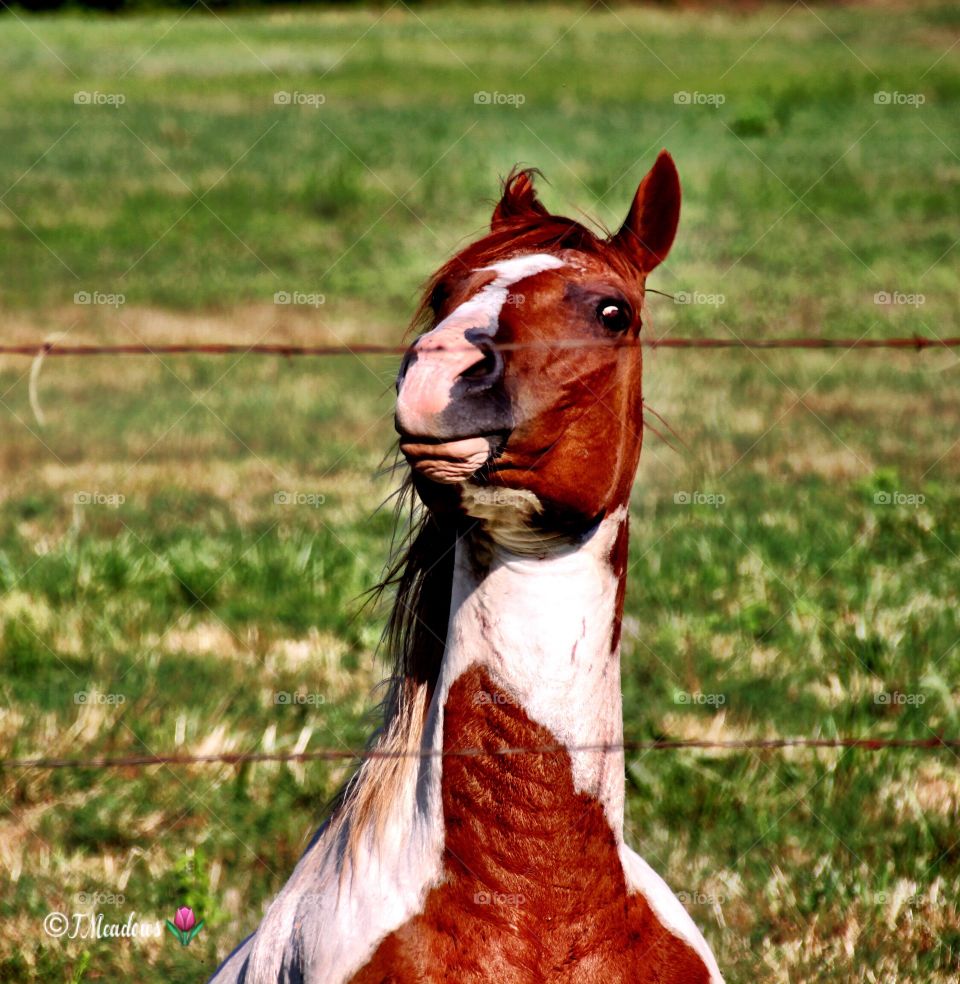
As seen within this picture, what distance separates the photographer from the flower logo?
12.5 ft

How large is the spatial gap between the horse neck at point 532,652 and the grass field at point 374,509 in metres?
0.62

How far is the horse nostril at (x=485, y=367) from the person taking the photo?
7.14 feet

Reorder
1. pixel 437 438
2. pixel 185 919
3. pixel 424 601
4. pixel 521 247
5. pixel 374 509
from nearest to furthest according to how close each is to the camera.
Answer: pixel 437 438
pixel 521 247
pixel 424 601
pixel 185 919
pixel 374 509

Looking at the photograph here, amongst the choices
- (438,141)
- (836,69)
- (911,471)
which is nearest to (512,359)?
(911,471)

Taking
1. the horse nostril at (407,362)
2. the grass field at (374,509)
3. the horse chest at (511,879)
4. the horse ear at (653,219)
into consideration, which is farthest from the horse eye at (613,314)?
the grass field at (374,509)

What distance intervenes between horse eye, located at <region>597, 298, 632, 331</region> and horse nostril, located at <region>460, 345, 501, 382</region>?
26 cm

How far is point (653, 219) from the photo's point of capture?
2.64 meters

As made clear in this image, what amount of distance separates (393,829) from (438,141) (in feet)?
53.8

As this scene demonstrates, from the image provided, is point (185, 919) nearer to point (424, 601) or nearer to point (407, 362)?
point (424, 601)

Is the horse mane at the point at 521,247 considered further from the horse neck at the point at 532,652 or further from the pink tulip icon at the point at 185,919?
the pink tulip icon at the point at 185,919

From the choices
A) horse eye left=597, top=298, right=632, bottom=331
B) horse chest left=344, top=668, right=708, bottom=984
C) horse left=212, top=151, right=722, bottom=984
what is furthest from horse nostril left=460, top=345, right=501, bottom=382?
horse chest left=344, top=668, right=708, bottom=984

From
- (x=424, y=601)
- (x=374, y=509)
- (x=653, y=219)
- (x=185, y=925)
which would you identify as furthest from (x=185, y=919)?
(x=374, y=509)

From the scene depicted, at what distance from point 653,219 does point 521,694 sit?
868mm

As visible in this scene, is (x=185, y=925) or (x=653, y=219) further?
(x=185, y=925)
